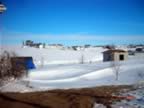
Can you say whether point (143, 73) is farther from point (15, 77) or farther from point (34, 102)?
point (34, 102)

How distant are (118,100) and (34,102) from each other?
3249 millimetres

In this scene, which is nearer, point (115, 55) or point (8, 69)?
point (8, 69)

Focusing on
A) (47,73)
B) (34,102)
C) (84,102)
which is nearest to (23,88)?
(34,102)

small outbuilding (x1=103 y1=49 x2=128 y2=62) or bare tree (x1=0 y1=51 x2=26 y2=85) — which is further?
small outbuilding (x1=103 y1=49 x2=128 y2=62)

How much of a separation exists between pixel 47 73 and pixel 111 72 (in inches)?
250

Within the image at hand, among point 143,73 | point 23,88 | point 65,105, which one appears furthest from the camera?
point 143,73

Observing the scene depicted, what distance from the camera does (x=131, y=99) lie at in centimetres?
1068

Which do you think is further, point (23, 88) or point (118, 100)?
point (23, 88)

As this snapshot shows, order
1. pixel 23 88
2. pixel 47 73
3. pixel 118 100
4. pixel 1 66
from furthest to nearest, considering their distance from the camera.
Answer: pixel 47 73, pixel 1 66, pixel 23 88, pixel 118 100

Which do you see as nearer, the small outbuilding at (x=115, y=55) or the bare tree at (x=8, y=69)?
the bare tree at (x=8, y=69)

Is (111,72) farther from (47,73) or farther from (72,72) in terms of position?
(47,73)

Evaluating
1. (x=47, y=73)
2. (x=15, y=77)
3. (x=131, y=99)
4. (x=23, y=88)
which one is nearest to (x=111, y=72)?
(x=47, y=73)

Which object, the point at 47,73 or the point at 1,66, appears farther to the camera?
the point at 47,73

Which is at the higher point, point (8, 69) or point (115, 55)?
point (115, 55)
